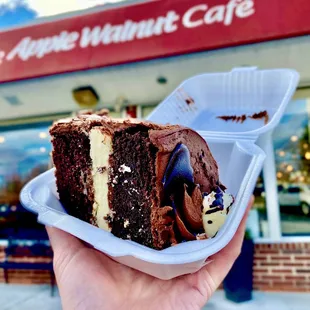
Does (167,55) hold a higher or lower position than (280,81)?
higher

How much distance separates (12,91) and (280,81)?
3.78 m

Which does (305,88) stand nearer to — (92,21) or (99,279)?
(92,21)

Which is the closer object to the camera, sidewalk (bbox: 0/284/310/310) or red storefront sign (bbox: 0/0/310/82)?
red storefront sign (bbox: 0/0/310/82)

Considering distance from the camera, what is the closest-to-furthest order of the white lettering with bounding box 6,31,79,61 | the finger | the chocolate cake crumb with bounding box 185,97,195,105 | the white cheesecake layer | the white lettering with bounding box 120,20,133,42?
the white cheesecake layer
the finger
the chocolate cake crumb with bounding box 185,97,195,105
the white lettering with bounding box 120,20,133,42
the white lettering with bounding box 6,31,79,61

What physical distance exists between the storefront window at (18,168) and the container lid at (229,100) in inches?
139

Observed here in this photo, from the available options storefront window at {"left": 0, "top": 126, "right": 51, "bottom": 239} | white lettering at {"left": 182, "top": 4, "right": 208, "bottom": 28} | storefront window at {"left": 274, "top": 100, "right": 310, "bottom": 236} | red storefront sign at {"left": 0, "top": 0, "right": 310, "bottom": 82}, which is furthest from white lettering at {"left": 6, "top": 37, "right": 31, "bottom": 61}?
storefront window at {"left": 274, "top": 100, "right": 310, "bottom": 236}

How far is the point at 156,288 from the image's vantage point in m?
1.24

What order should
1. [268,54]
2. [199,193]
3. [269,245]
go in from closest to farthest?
[199,193], [268,54], [269,245]

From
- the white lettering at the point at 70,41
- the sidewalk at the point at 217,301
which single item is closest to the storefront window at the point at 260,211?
the sidewalk at the point at 217,301

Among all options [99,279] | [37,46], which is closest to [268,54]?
[37,46]

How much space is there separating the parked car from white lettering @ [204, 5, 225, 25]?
241cm

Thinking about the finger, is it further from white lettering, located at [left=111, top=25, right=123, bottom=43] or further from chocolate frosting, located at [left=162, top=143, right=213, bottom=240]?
white lettering, located at [left=111, top=25, right=123, bottom=43]

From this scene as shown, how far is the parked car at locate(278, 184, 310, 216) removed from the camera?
4.54m

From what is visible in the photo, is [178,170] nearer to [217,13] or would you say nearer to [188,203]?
[188,203]
